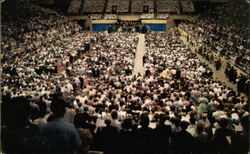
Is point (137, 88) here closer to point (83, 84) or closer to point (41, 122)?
point (83, 84)

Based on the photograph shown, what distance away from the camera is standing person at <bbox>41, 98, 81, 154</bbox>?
393 centimetres

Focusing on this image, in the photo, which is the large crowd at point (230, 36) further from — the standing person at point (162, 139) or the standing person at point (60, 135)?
the standing person at point (60, 135)

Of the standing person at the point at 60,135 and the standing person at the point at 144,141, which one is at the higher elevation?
the standing person at the point at 60,135

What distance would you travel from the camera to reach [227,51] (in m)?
25.5

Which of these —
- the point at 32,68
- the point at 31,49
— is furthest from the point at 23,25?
the point at 32,68

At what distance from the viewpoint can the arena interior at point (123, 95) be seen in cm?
406

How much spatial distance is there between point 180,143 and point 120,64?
60.8 feet

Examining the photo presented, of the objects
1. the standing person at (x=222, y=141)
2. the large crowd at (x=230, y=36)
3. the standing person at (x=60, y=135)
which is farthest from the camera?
the large crowd at (x=230, y=36)

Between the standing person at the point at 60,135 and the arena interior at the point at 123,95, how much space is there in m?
0.01

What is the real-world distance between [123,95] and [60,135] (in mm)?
9163

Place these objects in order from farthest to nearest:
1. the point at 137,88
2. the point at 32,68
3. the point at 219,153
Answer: the point at 32,68, the point at 137,88, the point at 219,153

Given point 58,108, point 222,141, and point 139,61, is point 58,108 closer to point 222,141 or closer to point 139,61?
point 222,141

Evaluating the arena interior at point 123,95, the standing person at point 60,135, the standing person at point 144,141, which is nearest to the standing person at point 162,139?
the arena interior at point 123,95

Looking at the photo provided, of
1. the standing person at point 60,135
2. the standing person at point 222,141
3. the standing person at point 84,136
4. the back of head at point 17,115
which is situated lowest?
the standing person at point 222,141
